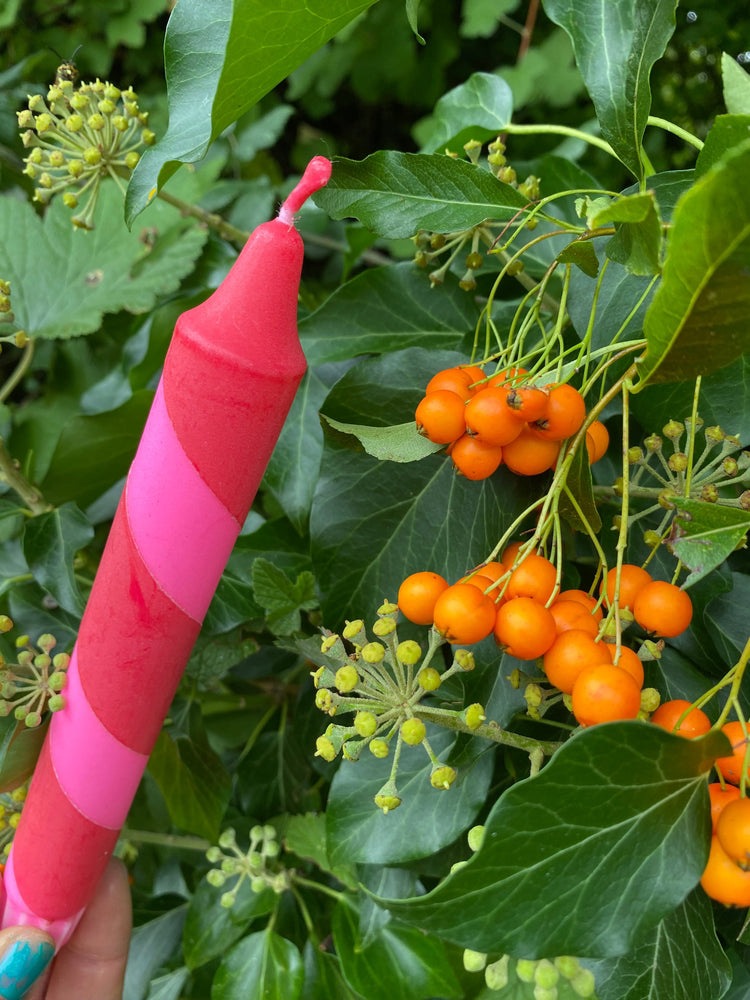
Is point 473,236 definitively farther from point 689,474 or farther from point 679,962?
point 679,962

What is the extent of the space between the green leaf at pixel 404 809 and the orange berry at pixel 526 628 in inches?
5.9

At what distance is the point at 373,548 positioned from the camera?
49 cm

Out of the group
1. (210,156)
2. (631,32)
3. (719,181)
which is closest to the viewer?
(719,181)

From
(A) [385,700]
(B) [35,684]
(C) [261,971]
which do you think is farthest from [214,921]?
(A) [385,700]

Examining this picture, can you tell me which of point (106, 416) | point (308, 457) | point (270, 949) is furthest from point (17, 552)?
point (270, 949)

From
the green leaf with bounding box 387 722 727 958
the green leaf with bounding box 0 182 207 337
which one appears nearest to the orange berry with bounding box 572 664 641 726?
the green leaf with bounding box 387 722 727 958

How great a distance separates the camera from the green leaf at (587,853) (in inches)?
11.5

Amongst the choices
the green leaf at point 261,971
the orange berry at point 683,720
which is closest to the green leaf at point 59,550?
the green leaf at point 261,971

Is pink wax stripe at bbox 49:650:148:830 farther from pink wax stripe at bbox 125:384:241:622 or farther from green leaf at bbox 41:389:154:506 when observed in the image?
green leaf at bbox 41:389:154:506

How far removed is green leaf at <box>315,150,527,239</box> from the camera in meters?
0.42

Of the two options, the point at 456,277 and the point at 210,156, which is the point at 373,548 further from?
the point at 210,156

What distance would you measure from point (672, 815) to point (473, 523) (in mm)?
195

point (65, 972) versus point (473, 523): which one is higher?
point (473, 523)

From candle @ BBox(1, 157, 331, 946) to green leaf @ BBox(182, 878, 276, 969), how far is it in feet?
0.46
